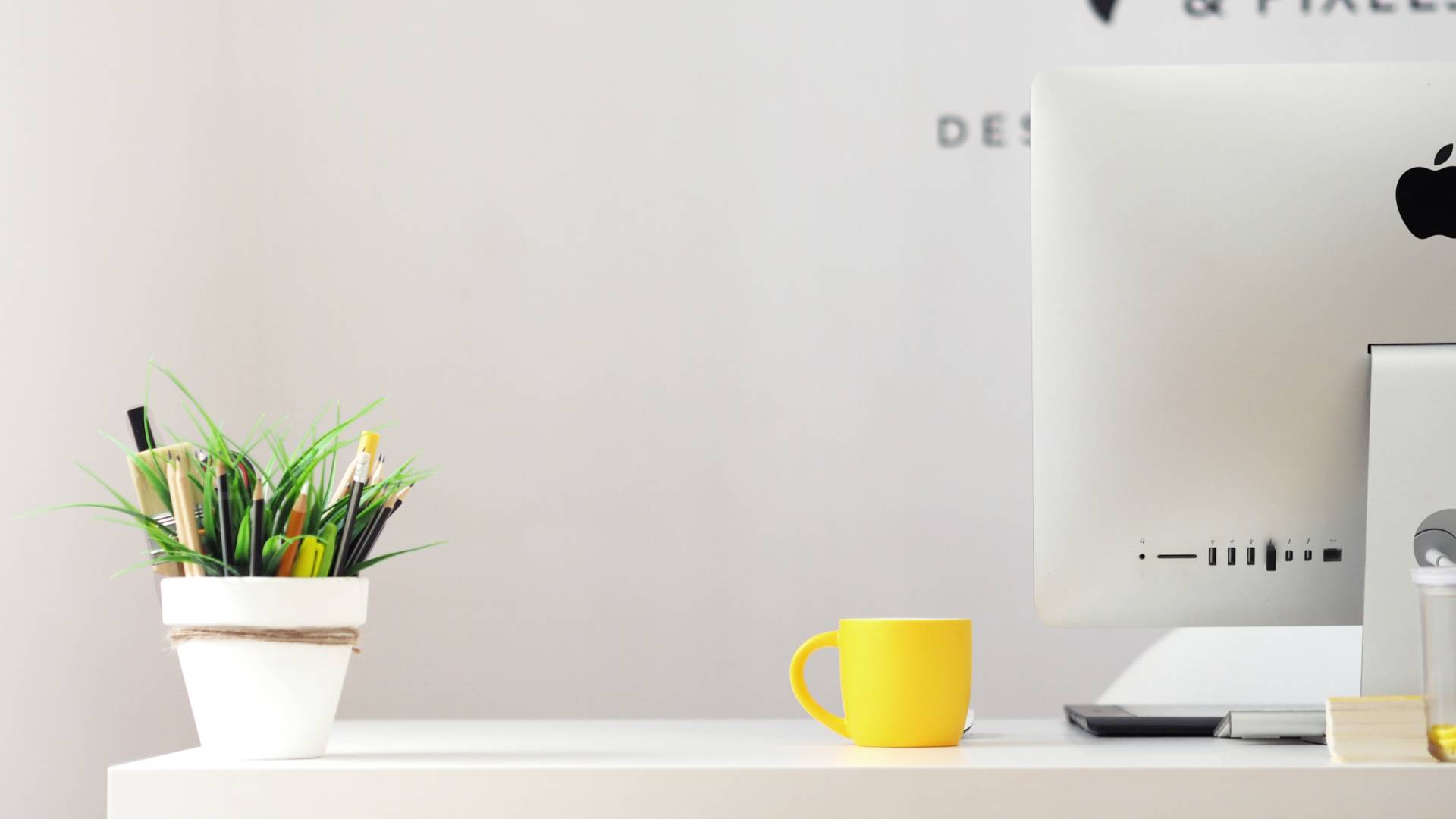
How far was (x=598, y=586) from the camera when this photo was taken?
2059mm

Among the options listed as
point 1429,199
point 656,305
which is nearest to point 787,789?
point 1429,199

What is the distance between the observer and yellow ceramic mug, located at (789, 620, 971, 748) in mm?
734

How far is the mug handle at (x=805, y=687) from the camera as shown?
0.78 m

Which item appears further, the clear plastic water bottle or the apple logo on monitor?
the apple logo on monitor

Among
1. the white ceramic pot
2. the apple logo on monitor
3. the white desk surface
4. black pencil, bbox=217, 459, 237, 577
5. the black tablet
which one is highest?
the apple logo on monitor

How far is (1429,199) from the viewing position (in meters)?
0.86

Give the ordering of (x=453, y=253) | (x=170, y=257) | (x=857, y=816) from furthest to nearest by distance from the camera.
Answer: (x=453, y=253)
(x=170, y=257)
(x=857, y=816)

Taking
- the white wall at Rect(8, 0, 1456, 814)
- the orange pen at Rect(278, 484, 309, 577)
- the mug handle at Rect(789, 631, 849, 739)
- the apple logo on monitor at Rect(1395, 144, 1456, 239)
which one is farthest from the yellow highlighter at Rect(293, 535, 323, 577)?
the white wall at Rect(8, 0, 1456, 814)

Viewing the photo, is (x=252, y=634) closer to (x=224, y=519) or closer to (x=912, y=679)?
(x=224, y=519)

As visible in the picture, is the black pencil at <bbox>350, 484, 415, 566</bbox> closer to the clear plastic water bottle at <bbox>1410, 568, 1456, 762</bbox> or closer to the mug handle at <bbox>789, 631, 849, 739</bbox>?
the mug handle at <bbox>789, 631, 849, 739</bbox>

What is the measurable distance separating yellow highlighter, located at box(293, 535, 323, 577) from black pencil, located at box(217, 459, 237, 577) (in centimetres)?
4

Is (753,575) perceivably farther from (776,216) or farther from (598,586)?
(776,216)

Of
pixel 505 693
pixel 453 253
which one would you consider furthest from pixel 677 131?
pixel 505 693

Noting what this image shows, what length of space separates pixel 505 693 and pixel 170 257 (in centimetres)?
89
